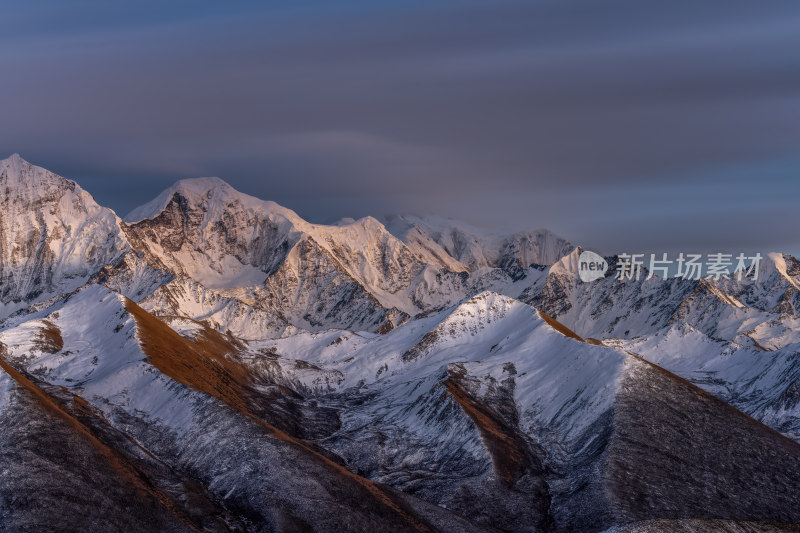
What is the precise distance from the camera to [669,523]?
170125 mm

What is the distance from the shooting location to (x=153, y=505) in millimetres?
183500

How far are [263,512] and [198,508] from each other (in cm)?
1137

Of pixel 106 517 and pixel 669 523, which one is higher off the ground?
pixel 669 523

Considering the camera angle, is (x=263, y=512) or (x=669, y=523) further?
(x=263, y=512)

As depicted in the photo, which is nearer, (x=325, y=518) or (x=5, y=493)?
(x=5, y=493)

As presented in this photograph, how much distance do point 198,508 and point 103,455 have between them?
19.5 meters

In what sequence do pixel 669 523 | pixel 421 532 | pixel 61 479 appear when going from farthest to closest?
pixel 421 532 → pixel 61 479 → pixel 669 523

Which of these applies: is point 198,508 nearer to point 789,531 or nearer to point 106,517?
point 106,517

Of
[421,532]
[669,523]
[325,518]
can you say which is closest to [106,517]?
[325,518]

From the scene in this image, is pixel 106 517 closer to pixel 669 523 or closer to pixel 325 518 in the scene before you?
pixel 325 518

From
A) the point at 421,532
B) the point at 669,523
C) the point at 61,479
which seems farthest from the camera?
the point at 421,532

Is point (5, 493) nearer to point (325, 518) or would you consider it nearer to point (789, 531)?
point (325, 518)

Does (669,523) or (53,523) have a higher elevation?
(669,523)

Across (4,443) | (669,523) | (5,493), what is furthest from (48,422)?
(669,523)
